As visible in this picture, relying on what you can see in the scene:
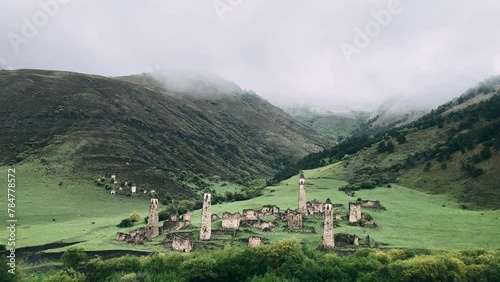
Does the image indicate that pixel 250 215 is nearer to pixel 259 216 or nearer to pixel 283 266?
pixel 259 216

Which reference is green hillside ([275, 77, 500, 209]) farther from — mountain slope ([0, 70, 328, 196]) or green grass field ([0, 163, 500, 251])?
mountain slope ([0, 70, 328, 196])

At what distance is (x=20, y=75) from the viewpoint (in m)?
188

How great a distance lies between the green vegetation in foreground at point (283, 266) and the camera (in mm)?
47844

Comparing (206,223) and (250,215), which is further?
(250,215)

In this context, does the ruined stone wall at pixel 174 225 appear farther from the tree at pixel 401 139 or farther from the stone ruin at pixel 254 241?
the tree at pixel 401 139

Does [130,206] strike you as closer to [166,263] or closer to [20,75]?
[166,263]

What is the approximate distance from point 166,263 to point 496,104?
122219mm

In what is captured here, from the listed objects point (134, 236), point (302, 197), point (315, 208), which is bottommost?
point (134, 236)

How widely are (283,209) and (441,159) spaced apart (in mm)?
50924

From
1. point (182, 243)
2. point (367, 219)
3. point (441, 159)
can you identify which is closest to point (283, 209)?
point (367, 219)

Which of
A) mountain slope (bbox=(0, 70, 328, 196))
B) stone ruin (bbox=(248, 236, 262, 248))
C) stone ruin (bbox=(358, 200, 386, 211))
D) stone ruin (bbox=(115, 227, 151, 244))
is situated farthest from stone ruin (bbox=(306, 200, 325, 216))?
mountain slope (bbox=(0, 70, 328, 196))

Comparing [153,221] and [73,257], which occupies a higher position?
[153,221]

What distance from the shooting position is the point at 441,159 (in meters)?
115

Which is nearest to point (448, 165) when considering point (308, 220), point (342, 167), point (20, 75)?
point (342, 167)
